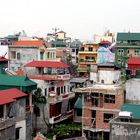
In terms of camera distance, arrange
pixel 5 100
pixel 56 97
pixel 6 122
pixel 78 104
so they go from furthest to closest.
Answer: pixel 78 104
pixel 56 97
pixel 5 100
pixel 6 122

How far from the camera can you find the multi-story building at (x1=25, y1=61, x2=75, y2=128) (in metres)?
36.7

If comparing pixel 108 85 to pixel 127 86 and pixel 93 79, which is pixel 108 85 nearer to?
pixel 127 86

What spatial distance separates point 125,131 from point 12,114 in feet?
26.5

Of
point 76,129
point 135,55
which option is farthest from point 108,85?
point 135,55

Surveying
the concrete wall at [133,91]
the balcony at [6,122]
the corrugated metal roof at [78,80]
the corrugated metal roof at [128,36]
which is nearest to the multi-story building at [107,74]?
the corrugated metal roof at [78,80]

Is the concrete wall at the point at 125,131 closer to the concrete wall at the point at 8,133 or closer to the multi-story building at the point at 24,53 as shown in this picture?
the concrete wall at the point at 8,133

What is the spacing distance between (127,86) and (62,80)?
26.9 ft

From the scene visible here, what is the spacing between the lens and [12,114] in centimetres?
2908

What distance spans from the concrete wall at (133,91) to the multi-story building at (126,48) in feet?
55.7

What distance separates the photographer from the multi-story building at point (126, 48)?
50250 mm

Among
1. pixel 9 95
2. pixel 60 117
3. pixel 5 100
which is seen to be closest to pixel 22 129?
pixel 9 95

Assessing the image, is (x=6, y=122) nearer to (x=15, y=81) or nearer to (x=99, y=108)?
(x=15, y=81)

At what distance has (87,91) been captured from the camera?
110 ft

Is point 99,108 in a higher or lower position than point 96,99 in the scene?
lower
